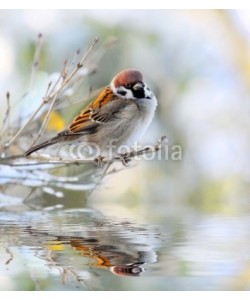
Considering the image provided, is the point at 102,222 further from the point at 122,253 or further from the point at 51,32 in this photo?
the point at 51,32

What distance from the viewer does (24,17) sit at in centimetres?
218

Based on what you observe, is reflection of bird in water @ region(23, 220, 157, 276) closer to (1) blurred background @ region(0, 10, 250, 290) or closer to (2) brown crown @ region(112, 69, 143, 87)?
(1) blurred background @ region(0, 10, 250, 290)

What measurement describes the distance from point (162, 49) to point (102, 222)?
0.60 metres

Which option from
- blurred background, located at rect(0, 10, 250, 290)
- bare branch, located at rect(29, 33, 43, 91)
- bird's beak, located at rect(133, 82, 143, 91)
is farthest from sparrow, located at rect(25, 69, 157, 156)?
bare branch, located at rect(29, 33, 43, 91)

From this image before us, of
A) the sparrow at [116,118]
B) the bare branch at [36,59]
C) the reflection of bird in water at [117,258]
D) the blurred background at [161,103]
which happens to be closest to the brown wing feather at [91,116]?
the sparrow at [116,118]

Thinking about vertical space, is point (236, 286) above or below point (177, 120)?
below

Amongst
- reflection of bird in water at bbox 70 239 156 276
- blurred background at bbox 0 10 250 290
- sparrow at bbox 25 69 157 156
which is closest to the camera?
reflection of bird in water at bbox 70 239 156 276

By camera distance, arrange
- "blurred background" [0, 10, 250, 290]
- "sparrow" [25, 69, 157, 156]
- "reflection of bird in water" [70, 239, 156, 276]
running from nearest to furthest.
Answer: "reflection of bird in water" [70, 239, 156, 276], "sparrow" [25, 69, 157, 156], "blurred background" [0, 10, 250, 290]

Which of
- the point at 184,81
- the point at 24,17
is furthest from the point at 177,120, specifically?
the point at 24,17

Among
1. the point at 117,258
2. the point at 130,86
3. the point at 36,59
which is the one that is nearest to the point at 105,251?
the point at 117,258

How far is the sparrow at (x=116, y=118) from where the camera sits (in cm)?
199

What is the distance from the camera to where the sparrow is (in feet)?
6.53

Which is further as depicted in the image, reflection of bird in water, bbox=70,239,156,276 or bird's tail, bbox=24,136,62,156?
bird's tail, bbox=24,136,62,156

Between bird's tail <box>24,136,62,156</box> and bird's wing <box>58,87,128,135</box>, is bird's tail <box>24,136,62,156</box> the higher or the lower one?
the lower one
